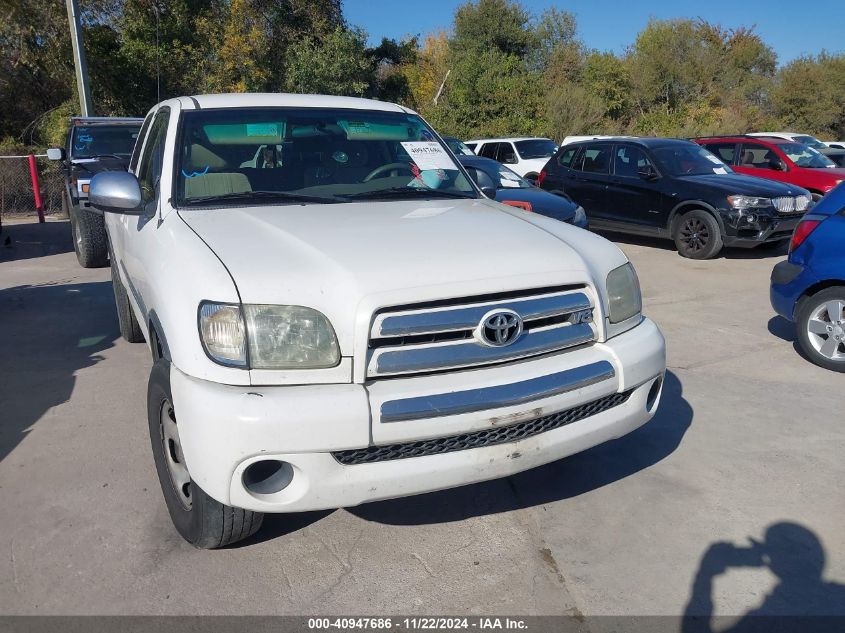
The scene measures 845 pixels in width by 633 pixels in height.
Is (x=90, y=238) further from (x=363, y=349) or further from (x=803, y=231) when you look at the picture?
(x=803, y=231)

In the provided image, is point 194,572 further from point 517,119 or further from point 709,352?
point 517,119

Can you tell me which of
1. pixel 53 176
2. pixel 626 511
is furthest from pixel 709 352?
pixel 53 176

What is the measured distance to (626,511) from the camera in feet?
10.7

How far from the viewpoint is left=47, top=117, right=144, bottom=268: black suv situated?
8.60 metres

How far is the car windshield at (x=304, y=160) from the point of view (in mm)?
3496

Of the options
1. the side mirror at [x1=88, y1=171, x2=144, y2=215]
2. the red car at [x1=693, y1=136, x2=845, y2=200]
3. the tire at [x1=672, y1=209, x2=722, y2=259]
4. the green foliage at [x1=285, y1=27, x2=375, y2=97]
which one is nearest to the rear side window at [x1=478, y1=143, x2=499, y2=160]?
the red car at [x1=693, y1=136, x2=845, y2=200]

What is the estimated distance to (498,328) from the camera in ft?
8.41

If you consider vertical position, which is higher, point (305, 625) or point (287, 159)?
point (287, 159)

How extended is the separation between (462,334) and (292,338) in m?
0.62

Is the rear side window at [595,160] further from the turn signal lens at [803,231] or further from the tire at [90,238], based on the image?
the tire at [90,238]

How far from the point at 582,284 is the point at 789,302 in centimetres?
338

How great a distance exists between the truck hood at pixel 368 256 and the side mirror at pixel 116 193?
0.37 meters

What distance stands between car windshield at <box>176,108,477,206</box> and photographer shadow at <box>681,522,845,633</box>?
2275 mm

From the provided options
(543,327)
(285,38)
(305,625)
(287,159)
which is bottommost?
(305,625)
